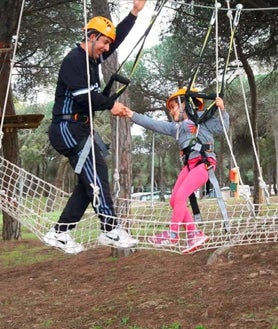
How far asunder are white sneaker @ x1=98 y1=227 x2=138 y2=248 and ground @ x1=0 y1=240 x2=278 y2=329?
43.9 inches

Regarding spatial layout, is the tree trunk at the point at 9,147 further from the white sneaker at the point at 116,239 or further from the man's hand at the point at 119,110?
the white sneaker at the point at 116,239

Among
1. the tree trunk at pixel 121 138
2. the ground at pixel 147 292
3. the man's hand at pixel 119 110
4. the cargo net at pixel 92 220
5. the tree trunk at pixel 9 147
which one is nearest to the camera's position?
the man's hand at pixel 119 110

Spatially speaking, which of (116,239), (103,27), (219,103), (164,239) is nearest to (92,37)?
(103,27)

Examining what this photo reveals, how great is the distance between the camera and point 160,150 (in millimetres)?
22688

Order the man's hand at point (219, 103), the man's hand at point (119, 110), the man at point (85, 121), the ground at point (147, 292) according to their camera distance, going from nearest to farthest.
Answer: the man at point (85, 121) → the man's hand at point (119, 110) → the man's hand at point (219, 103) → the ground at point (147, 292)

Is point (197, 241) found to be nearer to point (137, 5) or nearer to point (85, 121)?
point (85, 121)

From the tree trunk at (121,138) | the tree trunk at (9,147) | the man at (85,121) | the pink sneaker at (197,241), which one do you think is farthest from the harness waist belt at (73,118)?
the tree trunk at (9,147)

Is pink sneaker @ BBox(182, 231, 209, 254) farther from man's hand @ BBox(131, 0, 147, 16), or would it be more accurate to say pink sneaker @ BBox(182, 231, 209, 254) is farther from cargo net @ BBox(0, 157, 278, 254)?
man's hand @ BBox(131, 0, 147, 16)

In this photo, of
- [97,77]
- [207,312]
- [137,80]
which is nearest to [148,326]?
[207,312]

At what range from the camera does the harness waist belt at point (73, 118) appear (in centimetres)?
298

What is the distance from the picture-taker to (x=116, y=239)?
3014 millimetres

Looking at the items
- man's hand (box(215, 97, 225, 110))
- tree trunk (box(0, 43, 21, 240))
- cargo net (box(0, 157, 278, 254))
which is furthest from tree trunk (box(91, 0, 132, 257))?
man's hand (box(215, 97, 225, 110))

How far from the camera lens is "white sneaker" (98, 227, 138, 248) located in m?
3.01

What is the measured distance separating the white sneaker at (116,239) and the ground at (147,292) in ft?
3.66
